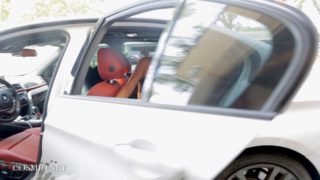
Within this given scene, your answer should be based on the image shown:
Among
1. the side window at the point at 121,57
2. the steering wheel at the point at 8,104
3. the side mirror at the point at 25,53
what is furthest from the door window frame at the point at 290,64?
the steering wheel at the point at 8,104

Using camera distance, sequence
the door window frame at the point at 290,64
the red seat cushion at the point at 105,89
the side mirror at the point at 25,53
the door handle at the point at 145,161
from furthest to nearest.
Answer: the side mirror at the point at 25,53 < the red seat cushion at the point at 105,89 < the door handle at the point at 145,161 < the door window frame at the point at 290,64

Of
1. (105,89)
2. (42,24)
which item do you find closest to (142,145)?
(105,89)

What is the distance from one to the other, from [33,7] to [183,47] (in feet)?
35.3

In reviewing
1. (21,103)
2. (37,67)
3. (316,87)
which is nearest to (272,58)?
(316,87)

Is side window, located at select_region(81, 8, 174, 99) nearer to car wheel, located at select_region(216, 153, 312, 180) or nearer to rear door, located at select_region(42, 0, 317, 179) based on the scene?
rear door, located at select_region(42, 0, 317, 179)

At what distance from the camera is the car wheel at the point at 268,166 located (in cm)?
212

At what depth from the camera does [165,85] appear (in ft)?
6.91

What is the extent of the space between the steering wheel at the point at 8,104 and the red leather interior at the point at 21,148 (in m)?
0.16

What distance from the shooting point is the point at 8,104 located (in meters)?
3.37

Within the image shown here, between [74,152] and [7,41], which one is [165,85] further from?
[7,41]

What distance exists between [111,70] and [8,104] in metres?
0.94

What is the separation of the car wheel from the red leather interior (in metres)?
1.51

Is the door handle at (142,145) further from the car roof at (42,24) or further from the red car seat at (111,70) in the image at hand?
the car roof at (42,24)

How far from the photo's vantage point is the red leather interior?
3056 mm
